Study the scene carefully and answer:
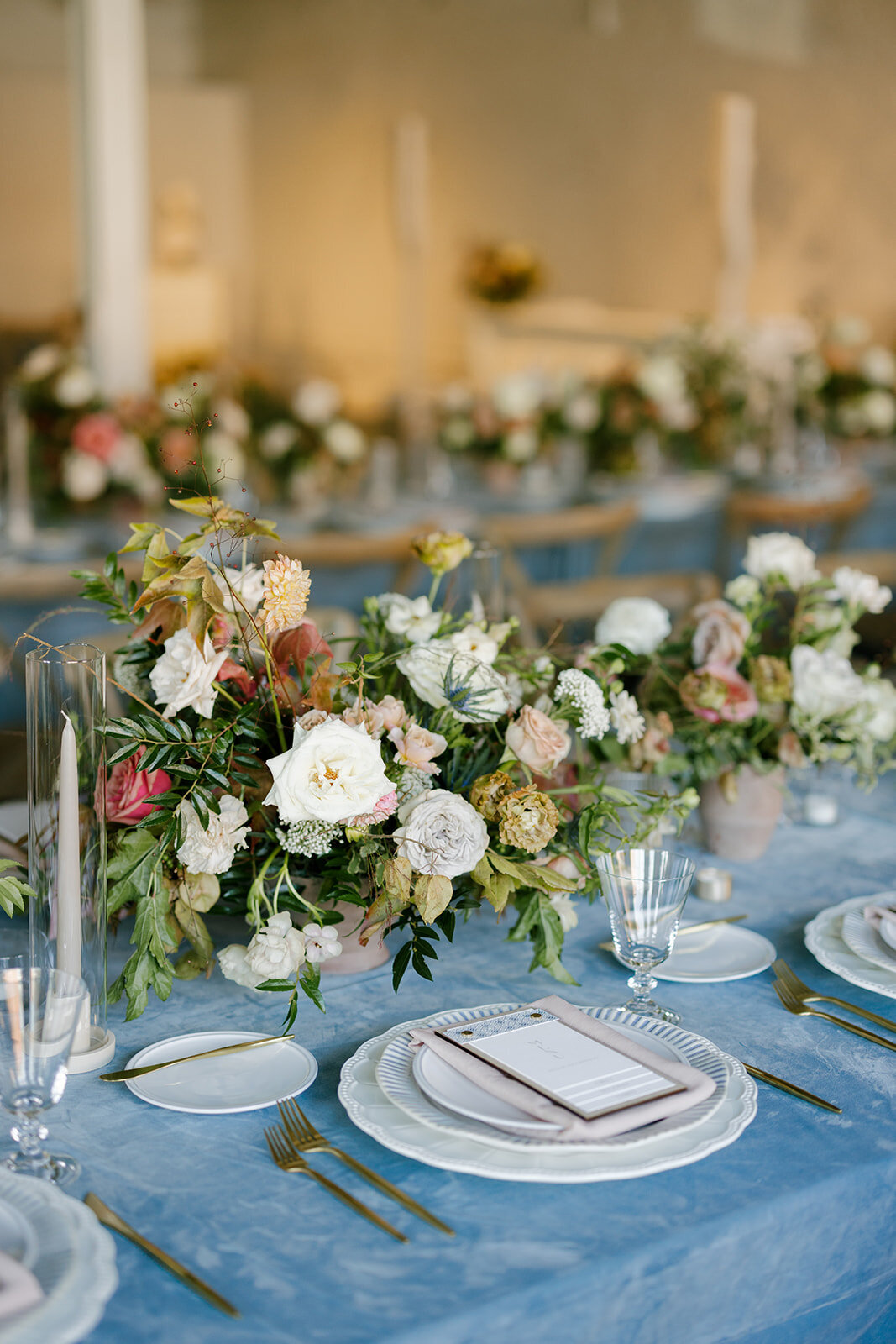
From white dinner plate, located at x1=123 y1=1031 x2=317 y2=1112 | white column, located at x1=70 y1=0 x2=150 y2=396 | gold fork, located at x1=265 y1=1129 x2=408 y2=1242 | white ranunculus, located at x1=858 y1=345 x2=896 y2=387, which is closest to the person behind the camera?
gold fork, located at x1=265 y1=1129 x2=408 y2=1242

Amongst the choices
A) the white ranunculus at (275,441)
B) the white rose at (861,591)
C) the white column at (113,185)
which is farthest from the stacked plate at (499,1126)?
the white column at (113,185)

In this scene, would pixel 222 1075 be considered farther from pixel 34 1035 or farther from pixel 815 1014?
pixel 815 1014

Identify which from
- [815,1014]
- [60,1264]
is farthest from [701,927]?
[60,1264]

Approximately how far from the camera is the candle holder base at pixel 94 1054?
1.09 meters

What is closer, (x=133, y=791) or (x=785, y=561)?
(x=133, y=791)

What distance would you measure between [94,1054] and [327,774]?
0.30 m

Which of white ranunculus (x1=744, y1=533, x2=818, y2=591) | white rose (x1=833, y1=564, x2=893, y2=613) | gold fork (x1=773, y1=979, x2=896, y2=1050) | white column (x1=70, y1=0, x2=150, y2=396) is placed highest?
white column (x1=70, y1=0, x2=150, y2=396)

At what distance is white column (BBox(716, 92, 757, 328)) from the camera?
7.00 metres

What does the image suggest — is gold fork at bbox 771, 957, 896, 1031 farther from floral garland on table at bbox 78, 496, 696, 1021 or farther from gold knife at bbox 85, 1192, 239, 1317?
gold knife at bbox 85, 1192, 239, 1317

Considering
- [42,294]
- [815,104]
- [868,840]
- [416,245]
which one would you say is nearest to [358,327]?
[416,245]

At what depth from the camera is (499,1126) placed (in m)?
0.94

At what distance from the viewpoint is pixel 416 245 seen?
7.19 meters

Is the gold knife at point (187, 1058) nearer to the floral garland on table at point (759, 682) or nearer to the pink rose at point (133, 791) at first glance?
the pink rose at point (133, 791)

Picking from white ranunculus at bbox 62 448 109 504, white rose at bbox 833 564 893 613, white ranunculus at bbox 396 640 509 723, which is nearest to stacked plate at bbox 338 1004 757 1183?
white ranunculus at bbox 396 640 509 723
